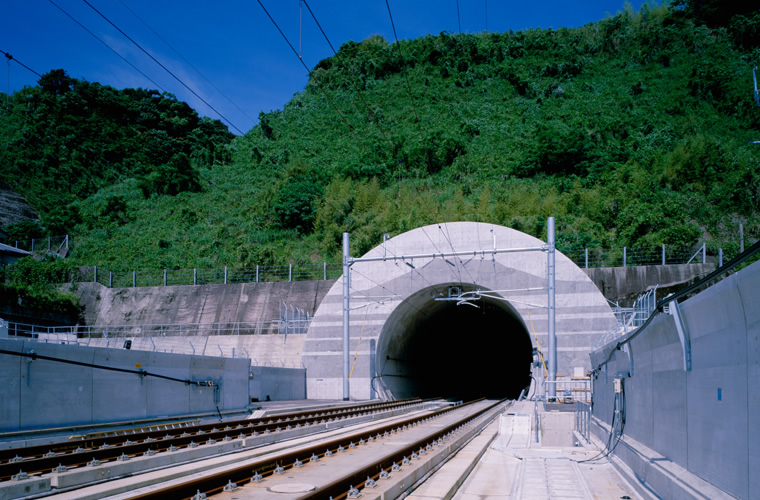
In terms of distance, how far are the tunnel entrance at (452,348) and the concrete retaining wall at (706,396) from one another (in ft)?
59.7

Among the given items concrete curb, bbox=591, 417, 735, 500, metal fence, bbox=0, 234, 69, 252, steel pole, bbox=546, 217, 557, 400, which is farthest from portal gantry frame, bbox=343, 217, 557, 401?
metal fence, bbox=0, 234, 69, 252

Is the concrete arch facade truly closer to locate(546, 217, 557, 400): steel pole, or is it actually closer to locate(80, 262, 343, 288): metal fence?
locate(546, 217, 557, 400): steel pole

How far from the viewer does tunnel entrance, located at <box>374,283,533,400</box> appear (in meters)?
31.9

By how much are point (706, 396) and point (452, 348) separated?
1652 inches

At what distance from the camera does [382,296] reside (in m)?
30.7

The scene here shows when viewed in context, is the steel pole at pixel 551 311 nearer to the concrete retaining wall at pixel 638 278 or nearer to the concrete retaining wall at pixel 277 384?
the concrete retaining wall at pixel 638 278

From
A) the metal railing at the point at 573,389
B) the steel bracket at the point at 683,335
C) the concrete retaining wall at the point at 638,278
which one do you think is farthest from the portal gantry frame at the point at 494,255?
the steel bracket at the point at 683,335

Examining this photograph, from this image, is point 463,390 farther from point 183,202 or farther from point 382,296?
point 183,202

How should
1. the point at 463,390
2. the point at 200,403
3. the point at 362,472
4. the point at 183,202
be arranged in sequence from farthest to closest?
the point at 183,202 < the point at 463,390 < the point at 200,403 < the point at 362,472

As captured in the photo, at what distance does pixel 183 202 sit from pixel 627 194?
169 feet

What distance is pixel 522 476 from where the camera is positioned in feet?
32.5

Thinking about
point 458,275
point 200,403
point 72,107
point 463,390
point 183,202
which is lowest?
point 463,390

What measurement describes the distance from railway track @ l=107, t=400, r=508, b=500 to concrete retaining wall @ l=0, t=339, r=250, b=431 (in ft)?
18.9

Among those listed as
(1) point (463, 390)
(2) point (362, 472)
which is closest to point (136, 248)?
(1) point (463, 390)
